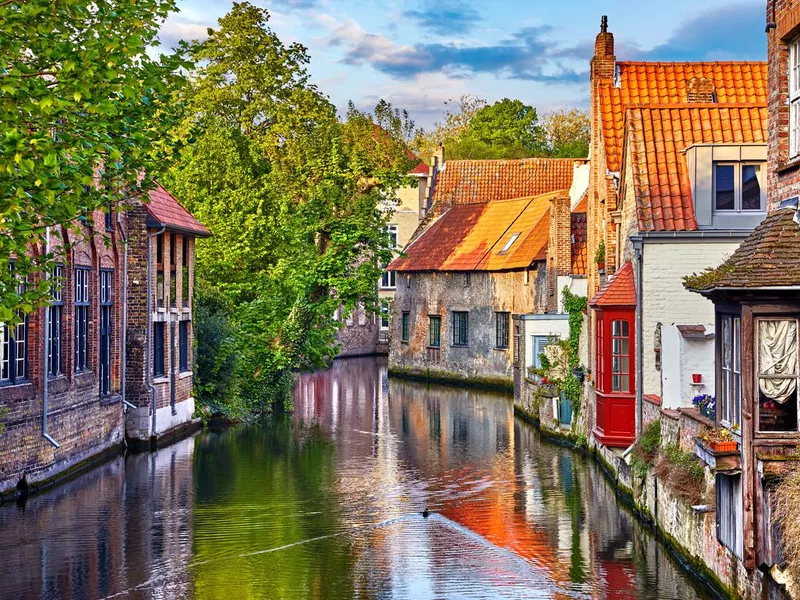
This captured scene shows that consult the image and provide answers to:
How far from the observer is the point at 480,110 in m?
75.9

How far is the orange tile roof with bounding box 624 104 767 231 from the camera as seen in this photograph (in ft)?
71.2

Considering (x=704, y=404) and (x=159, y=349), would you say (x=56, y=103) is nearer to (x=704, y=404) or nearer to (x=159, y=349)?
(x=704, y=404)

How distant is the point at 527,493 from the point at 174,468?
7322mm

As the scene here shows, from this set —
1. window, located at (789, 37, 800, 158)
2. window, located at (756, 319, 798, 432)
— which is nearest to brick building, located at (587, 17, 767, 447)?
window, located at (789, 37, 800, 158)

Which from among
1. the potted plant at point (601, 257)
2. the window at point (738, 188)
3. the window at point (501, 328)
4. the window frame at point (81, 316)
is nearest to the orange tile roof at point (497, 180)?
the window at point (501, 328)

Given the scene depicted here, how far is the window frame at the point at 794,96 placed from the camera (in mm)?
13453

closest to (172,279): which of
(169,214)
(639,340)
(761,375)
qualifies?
(169,214)

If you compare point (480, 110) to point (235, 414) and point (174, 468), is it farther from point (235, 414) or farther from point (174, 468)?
point (174, 468)

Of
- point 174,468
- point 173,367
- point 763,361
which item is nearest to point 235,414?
point 173,367

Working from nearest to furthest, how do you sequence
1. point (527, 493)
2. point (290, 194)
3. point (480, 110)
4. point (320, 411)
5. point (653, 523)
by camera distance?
point (653, 523) < point (527, 493) < point (320, 411) < point (290, 194) < point (480, 110)

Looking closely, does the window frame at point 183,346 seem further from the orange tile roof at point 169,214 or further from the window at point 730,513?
the window at point 730,513

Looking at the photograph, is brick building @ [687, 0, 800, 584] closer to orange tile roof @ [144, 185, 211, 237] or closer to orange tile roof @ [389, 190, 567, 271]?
orange tile roof @ [144, 185, 211, 237]

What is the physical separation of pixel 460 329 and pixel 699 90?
70.1 feet

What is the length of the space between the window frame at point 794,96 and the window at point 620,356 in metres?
9.10
